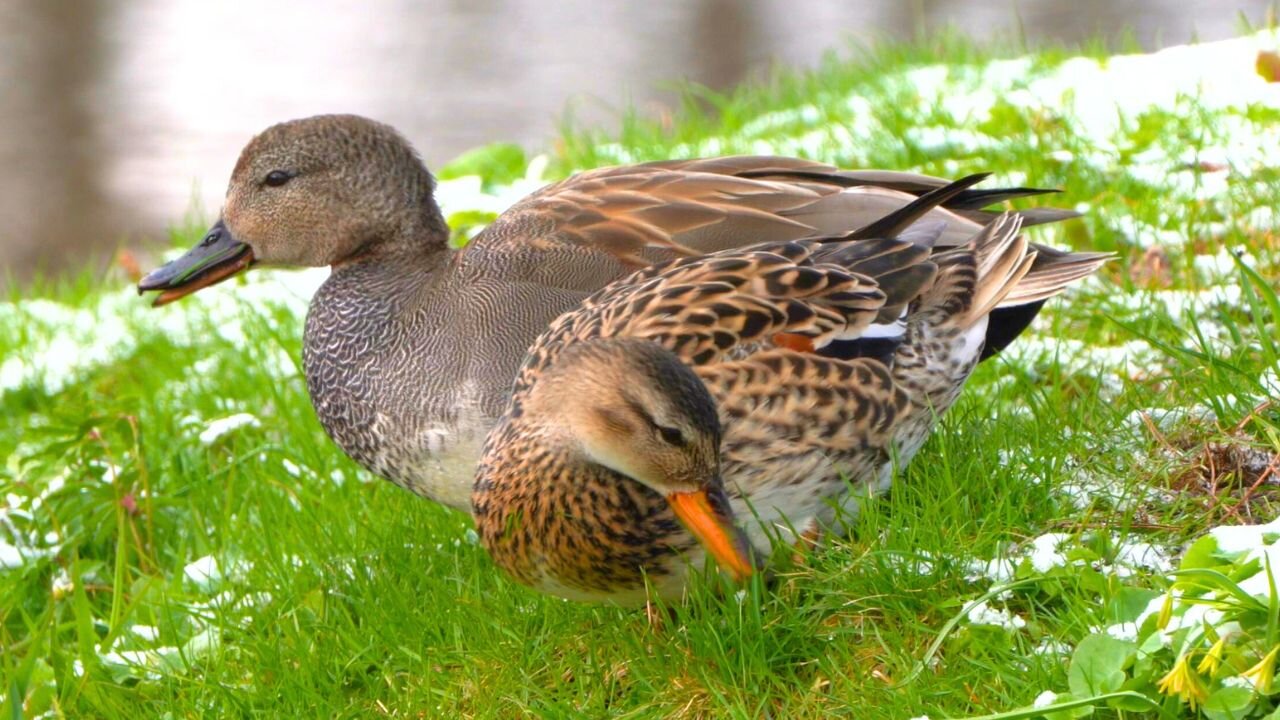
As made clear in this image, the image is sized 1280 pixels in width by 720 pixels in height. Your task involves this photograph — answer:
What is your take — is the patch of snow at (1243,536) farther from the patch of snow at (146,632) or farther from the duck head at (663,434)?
the patch of snow at (146,632)

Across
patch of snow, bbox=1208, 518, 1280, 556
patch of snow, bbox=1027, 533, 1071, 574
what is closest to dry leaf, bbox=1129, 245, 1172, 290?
patch of snow, bbox=1027, 533, 1071, 574

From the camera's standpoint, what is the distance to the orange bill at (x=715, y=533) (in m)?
3.05

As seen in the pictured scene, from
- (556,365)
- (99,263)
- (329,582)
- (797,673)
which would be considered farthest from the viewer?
(99,263)

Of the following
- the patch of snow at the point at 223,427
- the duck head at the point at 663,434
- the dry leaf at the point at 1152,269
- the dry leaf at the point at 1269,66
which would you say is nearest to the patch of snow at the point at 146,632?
the patch of snow at the point at 223,427

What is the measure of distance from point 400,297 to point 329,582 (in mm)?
921

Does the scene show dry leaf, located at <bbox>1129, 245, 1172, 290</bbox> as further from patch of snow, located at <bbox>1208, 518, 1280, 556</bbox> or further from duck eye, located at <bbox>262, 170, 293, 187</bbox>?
duck eye, located at <bbox>262, 170, 293, 187</bbox>

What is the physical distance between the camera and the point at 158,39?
15.1 metres

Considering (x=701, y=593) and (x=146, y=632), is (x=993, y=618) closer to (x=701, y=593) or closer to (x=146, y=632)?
(x=701, y=593)

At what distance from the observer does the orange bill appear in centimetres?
305

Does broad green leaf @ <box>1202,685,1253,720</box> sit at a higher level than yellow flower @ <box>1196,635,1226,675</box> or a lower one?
lower

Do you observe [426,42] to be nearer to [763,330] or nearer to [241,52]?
[241,52]

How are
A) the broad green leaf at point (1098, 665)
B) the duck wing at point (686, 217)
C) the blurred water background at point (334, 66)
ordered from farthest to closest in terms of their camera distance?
1. the blurred water background at point (334, 66)
2. the duck wing at point (686, 217)
3. the broad green leaf at point (1098, 665)

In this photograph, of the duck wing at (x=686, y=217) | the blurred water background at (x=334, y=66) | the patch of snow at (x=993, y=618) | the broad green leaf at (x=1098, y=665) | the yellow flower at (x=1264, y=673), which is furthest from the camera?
the blurred water background at (x=334, y=66)

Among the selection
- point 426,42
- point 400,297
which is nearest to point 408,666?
point 400,297
